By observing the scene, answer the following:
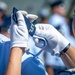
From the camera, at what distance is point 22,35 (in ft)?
7.23

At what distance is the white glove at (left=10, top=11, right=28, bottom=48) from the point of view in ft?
7.16

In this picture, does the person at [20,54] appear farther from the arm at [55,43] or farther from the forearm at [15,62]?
the arm at [55,43]

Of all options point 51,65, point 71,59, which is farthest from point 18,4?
point 71,59

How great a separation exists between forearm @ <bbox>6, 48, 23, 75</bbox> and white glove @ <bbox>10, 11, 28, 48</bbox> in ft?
0.13

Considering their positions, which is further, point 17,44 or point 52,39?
point 52,39

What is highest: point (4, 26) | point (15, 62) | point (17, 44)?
point (4, 26)

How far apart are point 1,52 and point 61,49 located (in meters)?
0.54

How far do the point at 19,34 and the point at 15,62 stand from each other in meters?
0.18

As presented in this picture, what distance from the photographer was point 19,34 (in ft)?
7.23

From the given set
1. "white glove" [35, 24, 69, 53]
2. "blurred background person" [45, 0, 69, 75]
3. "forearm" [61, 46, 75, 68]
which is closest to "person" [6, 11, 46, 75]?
"white glove" [35, 24, 69, 53]

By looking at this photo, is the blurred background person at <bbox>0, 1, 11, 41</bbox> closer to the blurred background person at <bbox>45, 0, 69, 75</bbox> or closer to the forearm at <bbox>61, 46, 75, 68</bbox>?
the forearm at <bbox>61, 46, 75, 68</bbox>

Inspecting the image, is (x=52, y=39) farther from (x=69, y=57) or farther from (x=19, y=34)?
(x=19, y=34)

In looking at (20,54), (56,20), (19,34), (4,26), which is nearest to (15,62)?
(20,54)

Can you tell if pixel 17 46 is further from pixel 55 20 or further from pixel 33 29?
pixel 55 20
